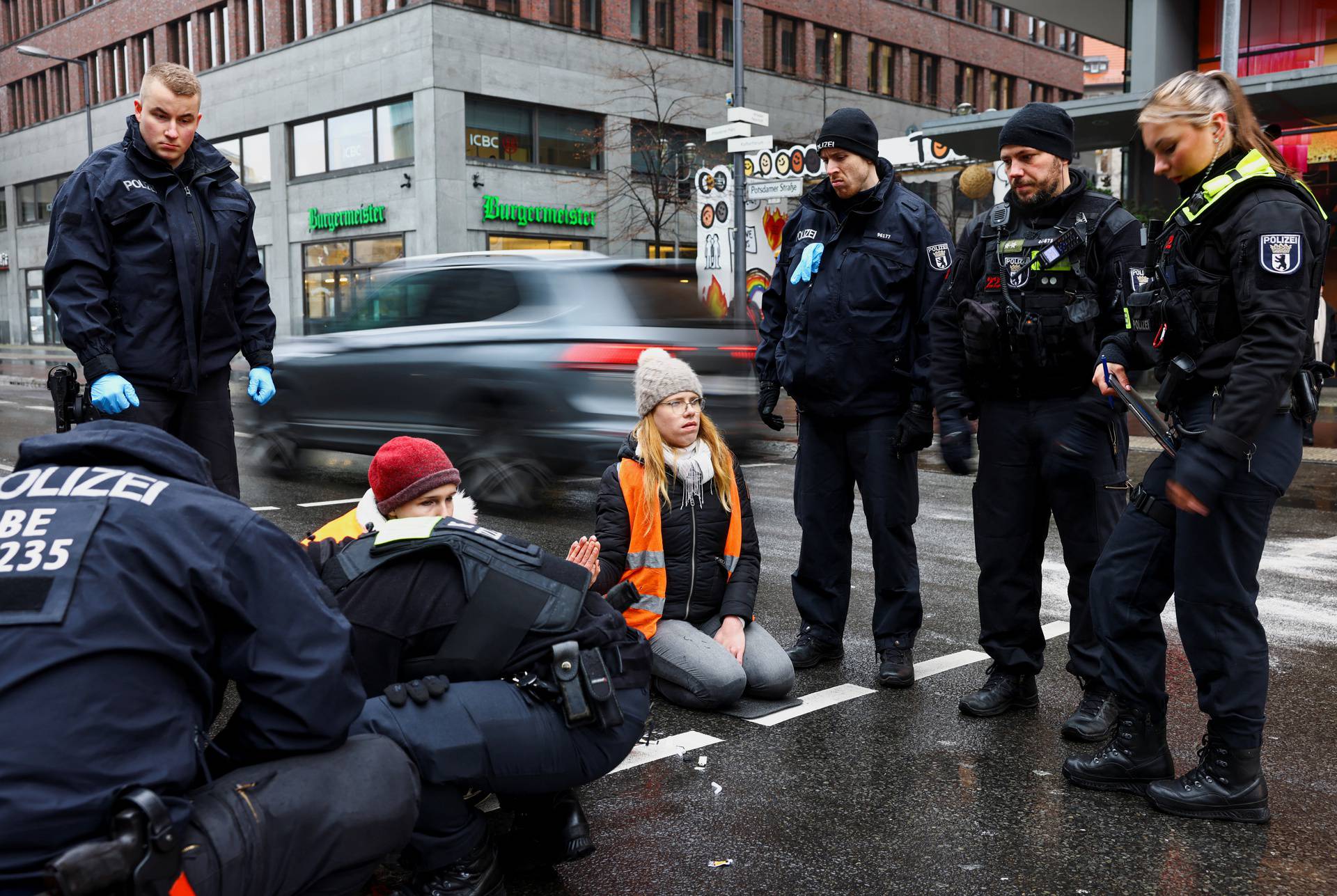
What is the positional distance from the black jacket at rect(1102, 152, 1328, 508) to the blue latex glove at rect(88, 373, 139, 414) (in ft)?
11.5

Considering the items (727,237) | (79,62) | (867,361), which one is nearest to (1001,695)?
(867,361)

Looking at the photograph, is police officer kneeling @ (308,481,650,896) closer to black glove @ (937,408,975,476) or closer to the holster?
black glove @ (937,408,975,476)

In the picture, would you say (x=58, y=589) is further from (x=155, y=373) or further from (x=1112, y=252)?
(x=1112, y=252)

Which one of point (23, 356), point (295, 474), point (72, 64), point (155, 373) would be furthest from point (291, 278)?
point (155, 373)

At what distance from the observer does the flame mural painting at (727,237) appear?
21.6m

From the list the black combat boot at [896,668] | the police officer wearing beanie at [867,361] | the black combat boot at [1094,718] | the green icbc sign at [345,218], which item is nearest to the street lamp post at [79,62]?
the green icbc sign at [345,218]

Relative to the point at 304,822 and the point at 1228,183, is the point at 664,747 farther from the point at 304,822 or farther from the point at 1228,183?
the point at 1228,183

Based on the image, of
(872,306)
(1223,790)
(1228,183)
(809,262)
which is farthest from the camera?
(809,262)

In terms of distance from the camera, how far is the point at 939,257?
4773 mm

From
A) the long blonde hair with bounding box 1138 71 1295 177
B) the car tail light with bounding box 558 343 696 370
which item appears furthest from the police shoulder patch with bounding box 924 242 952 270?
the car tail light with bounding box 558 343 696 370

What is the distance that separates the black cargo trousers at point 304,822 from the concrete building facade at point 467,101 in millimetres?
26711

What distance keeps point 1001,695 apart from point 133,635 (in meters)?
3.26

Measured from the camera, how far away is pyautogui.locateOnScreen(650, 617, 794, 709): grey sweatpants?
4391 millimetres

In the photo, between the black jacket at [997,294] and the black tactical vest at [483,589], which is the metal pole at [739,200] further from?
the black tactical vest at [483,589]
